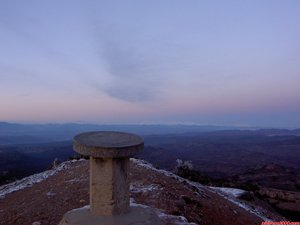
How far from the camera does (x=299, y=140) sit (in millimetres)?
96000

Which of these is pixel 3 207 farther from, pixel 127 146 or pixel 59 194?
pixel 127 146

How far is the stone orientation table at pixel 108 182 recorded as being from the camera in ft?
27.6

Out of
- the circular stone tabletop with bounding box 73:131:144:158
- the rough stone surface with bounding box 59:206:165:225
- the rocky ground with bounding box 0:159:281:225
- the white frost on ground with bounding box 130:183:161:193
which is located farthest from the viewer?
the white frost on ground with bounding box 130:183:161:193

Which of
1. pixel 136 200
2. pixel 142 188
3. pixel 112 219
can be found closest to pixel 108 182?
pixel 112 219

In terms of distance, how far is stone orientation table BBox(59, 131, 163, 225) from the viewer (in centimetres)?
841

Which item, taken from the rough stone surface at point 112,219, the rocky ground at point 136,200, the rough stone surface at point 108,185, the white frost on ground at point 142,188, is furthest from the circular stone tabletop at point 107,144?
the white frost on ground at point 142,188

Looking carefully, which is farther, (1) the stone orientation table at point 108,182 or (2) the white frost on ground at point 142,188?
(2) the white frost on ground at point 142,188

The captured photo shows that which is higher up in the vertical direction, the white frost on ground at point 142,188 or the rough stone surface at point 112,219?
the rough stone surface at point 112,219

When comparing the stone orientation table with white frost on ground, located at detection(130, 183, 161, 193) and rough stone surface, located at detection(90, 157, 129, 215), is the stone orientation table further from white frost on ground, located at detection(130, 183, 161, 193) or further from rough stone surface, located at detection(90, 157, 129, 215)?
white frost on ground, located at detection(130, 183, 161, 193)

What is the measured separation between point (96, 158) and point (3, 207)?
8046 millimetres

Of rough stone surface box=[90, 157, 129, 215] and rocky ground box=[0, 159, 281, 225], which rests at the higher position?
rough stone surface box=[90, 157, 129, 215]

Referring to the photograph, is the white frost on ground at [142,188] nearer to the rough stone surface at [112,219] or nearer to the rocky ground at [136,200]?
the rocky ground at [136,200]

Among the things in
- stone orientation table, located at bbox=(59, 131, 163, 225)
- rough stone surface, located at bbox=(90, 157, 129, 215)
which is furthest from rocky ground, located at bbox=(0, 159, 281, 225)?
rough stone surface, located at bbox=(90, 157, 129, 215)

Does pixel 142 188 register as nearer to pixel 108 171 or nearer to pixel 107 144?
pixel 108 171
